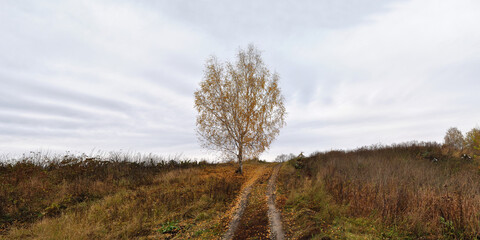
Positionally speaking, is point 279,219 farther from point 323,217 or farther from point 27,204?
point 27,204

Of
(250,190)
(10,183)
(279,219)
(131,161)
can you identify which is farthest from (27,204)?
(279,219)

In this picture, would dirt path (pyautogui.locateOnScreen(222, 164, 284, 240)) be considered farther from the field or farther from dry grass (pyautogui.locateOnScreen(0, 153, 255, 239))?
dry grass (pyautogui.locateOnScreen(0, 153, 255, 239))

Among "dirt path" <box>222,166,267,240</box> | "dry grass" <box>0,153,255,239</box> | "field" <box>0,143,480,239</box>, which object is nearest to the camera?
"field" <box>0,143,480,239</box>

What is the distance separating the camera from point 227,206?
9.78m

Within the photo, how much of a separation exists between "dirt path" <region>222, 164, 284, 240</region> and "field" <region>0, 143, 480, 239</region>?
42mm

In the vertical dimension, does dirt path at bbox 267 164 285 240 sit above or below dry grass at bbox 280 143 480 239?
below

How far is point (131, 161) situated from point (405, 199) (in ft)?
62.7

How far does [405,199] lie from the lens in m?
7.13

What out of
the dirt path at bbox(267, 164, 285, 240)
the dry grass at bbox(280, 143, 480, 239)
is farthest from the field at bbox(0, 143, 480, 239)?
the dirt path at bbox(267, 164, 285, 240)

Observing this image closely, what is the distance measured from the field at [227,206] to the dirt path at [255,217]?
42 mm

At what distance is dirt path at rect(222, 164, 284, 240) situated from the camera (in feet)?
21.4

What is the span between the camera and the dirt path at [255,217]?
6.51m

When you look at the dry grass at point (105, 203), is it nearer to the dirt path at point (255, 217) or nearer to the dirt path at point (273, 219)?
the dirt path at point (255, 217)

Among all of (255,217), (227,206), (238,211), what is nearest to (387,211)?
(255,217)
